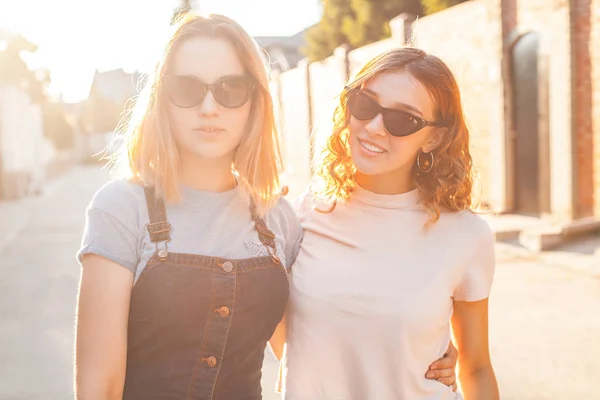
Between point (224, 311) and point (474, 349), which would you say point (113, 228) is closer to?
point (224, 311)

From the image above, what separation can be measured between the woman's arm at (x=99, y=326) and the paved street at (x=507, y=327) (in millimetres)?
3024

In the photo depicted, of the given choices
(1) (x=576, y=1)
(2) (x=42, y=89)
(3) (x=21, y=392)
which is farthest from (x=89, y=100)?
(3) (x=21, y=392)

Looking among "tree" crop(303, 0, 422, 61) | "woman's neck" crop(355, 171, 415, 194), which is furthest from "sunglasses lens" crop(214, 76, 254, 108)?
"tree" crop(303, 0, 422, 61)

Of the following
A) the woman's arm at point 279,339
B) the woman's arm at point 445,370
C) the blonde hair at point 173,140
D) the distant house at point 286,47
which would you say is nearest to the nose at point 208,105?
the blonde hair at point 173,140

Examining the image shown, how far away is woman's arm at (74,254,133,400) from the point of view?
1.92 m

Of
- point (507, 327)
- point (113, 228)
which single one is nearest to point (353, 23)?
point (507, 327)

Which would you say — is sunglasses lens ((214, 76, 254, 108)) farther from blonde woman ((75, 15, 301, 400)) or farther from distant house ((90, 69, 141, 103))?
distant house ((90, 69, 141, 103))

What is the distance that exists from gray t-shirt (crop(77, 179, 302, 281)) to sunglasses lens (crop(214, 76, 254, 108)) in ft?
0.95

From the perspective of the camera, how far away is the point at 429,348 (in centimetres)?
239

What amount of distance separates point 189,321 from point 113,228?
35cm

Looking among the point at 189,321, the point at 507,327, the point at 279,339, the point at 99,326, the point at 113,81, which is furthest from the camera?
the point at 113,81

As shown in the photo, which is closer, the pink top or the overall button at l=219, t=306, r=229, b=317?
the overall button at l=219, t=306, r=229, b=317

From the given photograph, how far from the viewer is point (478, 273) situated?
241cm

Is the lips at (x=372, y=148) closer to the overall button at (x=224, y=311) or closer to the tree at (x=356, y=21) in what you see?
the overall button at (x=224, y=311)
